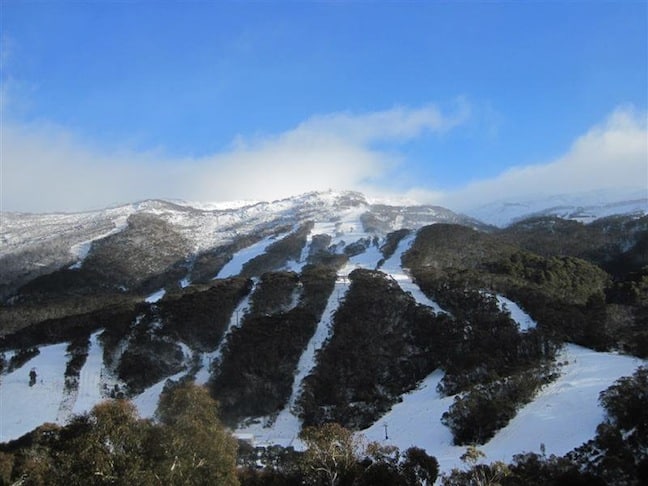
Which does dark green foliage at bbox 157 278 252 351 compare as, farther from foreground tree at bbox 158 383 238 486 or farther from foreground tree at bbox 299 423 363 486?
foreground tree at bbox 158 383 238 486

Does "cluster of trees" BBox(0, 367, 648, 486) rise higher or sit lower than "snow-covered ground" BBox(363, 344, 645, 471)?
higher

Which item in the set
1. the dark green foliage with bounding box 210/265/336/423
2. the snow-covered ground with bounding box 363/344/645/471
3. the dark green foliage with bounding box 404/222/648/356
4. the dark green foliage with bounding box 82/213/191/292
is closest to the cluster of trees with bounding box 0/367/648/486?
the snow-covered ground with bounding box 363/344/645/471

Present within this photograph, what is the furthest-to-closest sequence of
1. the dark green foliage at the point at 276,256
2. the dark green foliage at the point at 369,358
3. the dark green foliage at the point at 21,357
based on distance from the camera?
the dark green foliage at the point at 276,256 < the dark green foliage at the point at 21,357 < the dark green foliage at the point at 369,358

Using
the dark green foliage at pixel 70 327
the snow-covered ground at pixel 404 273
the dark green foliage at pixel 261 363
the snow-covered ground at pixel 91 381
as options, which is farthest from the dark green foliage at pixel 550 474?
the dark green foliage at pixel 70 327

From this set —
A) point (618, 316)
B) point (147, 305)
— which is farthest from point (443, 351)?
point (147, 305)

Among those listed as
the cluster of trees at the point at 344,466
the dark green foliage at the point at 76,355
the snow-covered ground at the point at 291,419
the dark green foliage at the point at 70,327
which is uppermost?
the cluster of trees at the point at 344,466

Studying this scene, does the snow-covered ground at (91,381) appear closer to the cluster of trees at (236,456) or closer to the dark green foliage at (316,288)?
the dark green foliage at (316,288)
